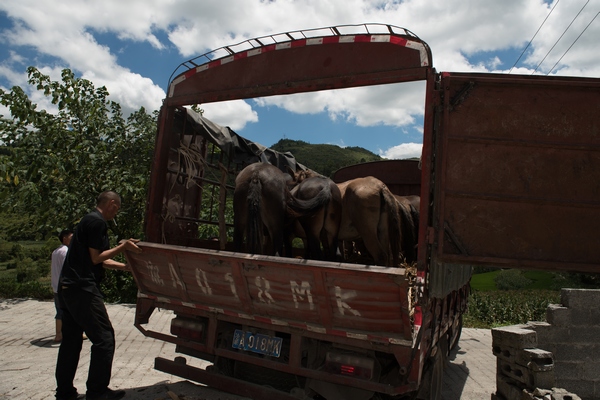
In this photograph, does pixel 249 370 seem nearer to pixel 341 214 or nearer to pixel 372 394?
pixel 372 394

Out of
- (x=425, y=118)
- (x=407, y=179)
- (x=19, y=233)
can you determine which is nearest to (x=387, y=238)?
(x=425, y=118)

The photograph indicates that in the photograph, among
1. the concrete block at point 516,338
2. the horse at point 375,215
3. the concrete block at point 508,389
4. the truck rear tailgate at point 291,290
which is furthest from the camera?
the horse at point 375,215

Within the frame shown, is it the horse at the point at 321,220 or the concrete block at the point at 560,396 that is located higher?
the horse at the point at 321,220

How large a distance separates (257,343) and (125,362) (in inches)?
111

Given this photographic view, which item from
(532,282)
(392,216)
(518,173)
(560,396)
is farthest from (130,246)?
(532,282)

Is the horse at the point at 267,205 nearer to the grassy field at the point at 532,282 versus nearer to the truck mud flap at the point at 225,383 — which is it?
the truck mud flap at the point at 225,383

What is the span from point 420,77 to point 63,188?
826 centimetres

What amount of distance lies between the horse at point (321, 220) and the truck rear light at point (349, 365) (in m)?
1.91

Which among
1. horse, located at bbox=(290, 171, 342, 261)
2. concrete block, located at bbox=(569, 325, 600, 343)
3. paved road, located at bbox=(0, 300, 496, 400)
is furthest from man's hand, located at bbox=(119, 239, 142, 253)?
concrete block, located at bbox=(569, 325, 600, 343)

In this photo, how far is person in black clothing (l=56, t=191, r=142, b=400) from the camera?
3.57m

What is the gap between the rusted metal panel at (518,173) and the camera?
328cm

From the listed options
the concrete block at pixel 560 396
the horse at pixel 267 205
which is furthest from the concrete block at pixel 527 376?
the horse at pixel 267 205

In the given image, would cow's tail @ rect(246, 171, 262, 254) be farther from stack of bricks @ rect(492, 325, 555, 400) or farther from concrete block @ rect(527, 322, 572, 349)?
concrete block @ rect(527, 322, 572, 349)

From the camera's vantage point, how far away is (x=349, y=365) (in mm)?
3133
